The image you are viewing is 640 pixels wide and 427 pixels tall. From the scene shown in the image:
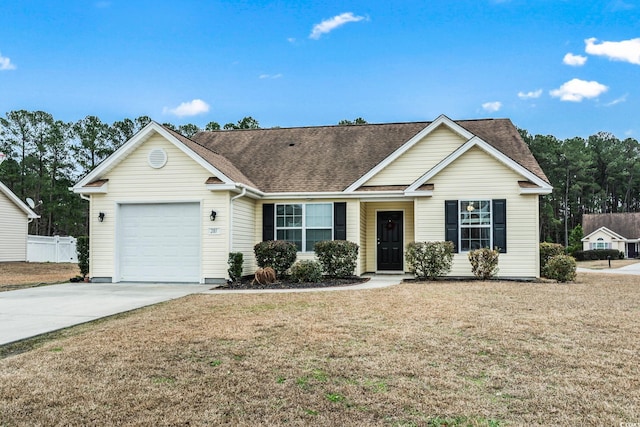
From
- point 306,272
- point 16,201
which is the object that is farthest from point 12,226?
point 306,272

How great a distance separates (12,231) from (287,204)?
57.4 feet

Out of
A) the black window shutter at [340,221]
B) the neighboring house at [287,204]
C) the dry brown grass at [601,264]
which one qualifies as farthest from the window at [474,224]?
the dry brown grass at [601,264]

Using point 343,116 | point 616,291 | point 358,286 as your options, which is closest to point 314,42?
point 358,286

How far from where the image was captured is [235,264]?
520 inches

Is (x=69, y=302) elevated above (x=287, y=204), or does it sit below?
below

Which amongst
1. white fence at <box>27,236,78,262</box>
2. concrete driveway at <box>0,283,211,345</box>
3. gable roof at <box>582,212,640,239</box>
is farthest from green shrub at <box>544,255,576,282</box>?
gable roof at <box>582,212,640,239</box>

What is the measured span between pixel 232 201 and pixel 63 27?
9.92 m

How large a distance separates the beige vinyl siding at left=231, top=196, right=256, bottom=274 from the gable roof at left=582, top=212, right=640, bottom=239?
43308 mm

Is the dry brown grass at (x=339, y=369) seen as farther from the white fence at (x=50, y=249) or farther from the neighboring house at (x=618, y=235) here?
the neighboring house at (x=618, y=235)

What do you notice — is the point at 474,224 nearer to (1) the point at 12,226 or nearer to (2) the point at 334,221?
(2) the point at 334,221

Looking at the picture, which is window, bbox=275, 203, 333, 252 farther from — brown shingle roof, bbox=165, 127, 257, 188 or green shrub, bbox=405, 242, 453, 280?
green shrub, bbox=405, 242, 453, 280

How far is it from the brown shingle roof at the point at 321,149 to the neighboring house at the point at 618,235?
3536cm

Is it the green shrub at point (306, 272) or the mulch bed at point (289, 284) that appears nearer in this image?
the mulch bed at point (289, 284)

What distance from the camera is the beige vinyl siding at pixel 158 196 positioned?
44.3ft
